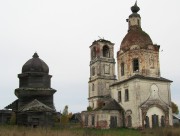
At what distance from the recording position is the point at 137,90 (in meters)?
28.3

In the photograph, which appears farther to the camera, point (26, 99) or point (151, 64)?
point (151, 64)

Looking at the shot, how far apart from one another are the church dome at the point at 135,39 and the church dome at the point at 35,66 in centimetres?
1030

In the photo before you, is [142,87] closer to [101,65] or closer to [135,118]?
[135,118]

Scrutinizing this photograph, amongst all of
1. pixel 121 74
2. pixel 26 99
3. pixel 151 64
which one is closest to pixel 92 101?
pixel 121 74

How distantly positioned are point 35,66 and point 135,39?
484 inches

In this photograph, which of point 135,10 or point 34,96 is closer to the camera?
point 34,96

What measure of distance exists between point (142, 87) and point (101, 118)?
18.6ft

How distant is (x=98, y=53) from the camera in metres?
42.7

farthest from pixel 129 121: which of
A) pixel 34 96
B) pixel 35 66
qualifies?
pixel 35 66

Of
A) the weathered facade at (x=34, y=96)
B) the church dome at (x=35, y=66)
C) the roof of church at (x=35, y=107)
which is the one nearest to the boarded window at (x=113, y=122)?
the weathered facade at (x=34, y=96)

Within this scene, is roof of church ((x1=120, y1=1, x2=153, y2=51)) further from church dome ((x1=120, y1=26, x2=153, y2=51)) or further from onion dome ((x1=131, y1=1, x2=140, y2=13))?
onion dome ((x1=131, y1=1, x2=140, y2=13))

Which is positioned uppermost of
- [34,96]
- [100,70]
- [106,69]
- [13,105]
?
[106,69]

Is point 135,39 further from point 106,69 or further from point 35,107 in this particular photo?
point 35,107

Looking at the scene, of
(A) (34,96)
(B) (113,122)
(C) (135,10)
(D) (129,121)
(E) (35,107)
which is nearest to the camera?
(E) (35,107)
